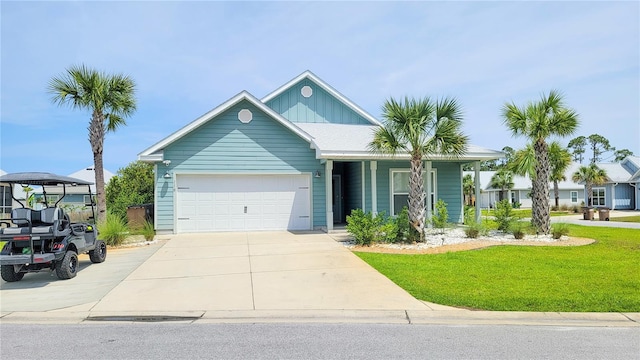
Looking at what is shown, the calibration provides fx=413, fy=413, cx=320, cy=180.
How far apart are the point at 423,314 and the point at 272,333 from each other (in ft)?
7.12

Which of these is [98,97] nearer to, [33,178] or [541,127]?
[33,178]

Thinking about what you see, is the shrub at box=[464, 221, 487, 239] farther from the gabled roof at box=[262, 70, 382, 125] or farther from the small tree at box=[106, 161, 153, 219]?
the small tree at box=[106, 161, 153, 219]

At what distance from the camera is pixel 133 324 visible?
562cm

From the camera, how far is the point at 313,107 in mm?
20172

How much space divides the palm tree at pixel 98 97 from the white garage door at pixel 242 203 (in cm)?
280

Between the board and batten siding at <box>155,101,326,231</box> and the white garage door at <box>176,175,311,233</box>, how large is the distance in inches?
12.4

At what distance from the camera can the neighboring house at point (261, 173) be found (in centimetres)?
1509

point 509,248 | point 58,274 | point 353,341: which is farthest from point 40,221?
point 509,248

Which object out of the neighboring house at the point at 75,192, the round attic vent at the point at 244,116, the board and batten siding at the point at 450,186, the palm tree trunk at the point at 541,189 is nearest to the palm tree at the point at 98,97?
the round attic vent at the point at 244,116

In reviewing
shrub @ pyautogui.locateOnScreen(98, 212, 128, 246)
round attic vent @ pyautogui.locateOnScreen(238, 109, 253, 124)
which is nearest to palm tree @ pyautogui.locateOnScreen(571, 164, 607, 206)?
round attic vent @ pyautogui.locateOnScreen(238, 109, 253, 124)

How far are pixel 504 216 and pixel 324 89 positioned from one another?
1015cm

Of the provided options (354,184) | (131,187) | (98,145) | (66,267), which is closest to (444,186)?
(354,184)

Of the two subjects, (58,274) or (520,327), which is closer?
(520,327)

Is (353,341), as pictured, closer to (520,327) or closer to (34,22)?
(520,327)
